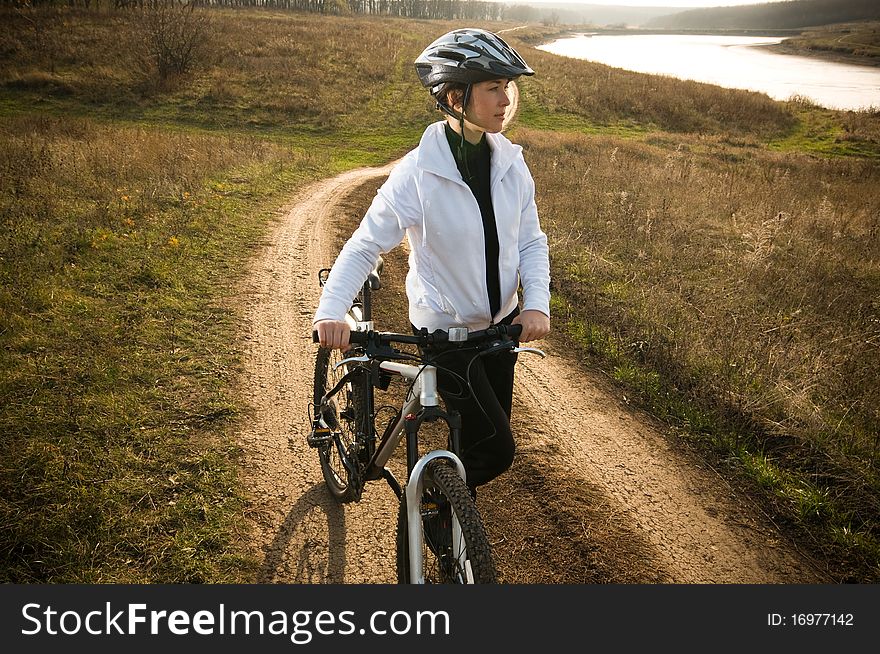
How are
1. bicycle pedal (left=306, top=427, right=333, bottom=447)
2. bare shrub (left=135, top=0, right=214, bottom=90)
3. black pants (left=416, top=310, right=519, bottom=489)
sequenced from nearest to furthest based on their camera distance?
black pants (left=416, top=310, right=519, bottom=489) → bicycle pedal (left=306, top=427, right=333, bottom=447) → bare shrub (left=135, top=0, right=214, bottom=90)

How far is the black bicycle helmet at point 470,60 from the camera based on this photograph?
2.35 metres

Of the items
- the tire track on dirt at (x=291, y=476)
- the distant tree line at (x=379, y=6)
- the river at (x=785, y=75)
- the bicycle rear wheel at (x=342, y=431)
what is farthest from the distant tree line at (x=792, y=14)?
the bicycle rear wheel at (x=342, y=431)

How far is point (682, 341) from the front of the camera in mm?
6227

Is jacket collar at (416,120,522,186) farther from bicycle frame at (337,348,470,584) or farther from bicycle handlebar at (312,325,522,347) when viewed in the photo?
bicycle frame at (337,348,470,584)

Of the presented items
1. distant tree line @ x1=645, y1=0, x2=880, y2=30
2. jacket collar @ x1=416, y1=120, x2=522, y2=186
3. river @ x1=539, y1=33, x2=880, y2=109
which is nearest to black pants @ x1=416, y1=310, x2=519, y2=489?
jacket collar @ x1=416, y1=120, x2=522, y2=186

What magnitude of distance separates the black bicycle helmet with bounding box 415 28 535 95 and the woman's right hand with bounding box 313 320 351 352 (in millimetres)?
1066

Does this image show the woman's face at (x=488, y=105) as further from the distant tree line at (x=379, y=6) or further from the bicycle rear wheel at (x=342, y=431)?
the distant tree line at (x=379, y=6)

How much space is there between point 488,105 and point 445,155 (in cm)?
28

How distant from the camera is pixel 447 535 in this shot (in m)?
2.36

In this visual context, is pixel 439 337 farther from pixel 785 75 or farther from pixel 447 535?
pixel 785 75

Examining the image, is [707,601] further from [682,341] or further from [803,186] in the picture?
[803,186]

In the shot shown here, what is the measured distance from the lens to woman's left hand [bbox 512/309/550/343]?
2.40 metres

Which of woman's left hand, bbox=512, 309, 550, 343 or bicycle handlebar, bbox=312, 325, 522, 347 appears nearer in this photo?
bicycle handlebar, bbox=312, 325, 522, 347

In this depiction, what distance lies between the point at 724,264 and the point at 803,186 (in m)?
7.80
